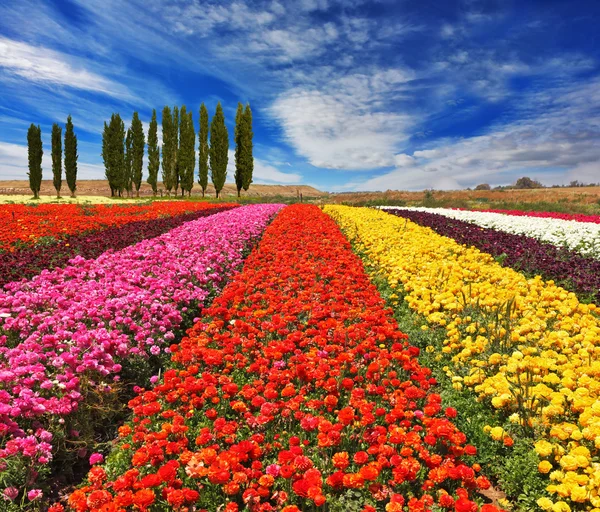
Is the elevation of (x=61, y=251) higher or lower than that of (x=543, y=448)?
higher

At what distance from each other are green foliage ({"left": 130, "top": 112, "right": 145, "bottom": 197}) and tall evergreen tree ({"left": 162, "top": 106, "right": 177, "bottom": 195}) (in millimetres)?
3340

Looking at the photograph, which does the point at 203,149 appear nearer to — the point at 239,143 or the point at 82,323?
the point at 239,143

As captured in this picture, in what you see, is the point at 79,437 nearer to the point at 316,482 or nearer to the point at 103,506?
the point at 103,506

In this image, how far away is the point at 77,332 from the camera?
4293 mm

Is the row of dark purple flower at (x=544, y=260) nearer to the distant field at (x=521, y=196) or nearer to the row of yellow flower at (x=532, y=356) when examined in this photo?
the row of yellow flower at (x=532, y=356)

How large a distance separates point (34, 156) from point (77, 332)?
5101cm

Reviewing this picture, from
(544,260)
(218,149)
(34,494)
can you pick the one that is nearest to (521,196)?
(218,149)

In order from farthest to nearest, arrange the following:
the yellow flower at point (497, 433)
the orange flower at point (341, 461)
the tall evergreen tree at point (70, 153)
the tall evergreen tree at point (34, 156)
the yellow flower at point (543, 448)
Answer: the tall evergreen tree at point (70, 153)
the tall evergreen tree at point (34, 156)
the yellow flower at point (497, 433)
the yellow flower at point (543, 448)
the orange flower at point (341, 461)

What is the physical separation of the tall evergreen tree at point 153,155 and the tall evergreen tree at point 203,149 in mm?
7218

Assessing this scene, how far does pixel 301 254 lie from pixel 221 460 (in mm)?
7189

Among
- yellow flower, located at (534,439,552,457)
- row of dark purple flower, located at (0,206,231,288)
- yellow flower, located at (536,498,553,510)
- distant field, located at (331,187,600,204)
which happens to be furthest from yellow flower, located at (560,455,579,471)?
distant field, located at (331,187,600,204)

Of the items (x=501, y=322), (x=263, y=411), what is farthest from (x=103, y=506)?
(x=501, y=322)

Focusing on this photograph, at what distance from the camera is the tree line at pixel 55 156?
4356cm

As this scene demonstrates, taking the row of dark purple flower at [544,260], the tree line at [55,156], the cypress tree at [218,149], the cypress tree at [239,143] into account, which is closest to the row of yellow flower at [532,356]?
the row of dark purple flower at [544,260]
